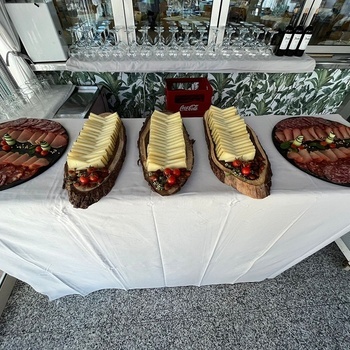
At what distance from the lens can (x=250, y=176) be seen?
0.69 metres

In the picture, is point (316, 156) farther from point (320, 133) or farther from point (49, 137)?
point (49, 137)

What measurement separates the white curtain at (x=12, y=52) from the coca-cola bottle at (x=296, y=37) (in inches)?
70.5

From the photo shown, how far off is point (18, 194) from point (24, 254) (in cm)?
33

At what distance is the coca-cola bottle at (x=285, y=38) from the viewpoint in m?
1.52

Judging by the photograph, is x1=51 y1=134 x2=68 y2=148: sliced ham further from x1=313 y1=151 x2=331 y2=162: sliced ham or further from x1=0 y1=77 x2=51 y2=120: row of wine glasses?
x1=313 y1=151 x2=331 y2=162: sliced ham

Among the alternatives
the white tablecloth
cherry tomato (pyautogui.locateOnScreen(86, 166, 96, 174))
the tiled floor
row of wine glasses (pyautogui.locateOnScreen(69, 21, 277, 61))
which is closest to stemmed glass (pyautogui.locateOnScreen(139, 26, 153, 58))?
row of wine glasses (pyautogui.locateOnScreen(69, 21, 277, 61))

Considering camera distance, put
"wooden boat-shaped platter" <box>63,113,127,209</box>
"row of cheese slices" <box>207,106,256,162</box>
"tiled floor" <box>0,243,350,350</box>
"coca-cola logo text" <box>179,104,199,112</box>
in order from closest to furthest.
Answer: "wooden boat-shaped platter" <box>63,113,127,209</box> → "row of cheese slices" <box>207,106,256,162</box> → "tiled floor" <box>0,243,350,350</box> → "coca-cola logo text" <box>179,104,199,112</box>

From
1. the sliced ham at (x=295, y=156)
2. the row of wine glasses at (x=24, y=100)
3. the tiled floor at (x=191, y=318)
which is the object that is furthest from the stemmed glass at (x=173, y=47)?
the tiled floor at (x=191, y=318)

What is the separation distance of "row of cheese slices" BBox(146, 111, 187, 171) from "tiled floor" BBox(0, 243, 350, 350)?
2.93ft

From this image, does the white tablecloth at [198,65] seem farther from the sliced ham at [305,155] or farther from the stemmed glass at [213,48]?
the sliced ham at [305,155]

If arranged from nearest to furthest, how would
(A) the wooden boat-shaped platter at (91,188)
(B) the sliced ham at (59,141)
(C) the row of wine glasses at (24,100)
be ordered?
(A) the wooden boat-shaped platter at (91,188), (B) the sliced ham at (59,141), (C) the row of wine glasses at (24,100)

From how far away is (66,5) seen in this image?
152 centimetres

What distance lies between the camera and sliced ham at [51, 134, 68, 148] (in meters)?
0.84

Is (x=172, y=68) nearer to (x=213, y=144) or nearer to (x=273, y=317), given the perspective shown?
(x=213, y=144)
